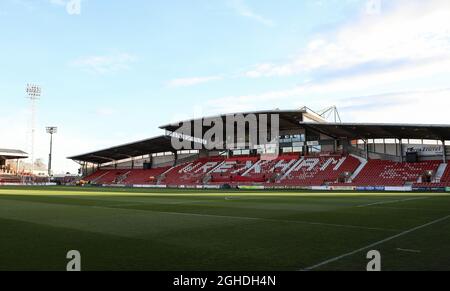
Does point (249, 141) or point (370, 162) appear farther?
point (249, 141)

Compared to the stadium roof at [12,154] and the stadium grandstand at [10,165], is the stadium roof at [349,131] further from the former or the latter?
the stadium roof at [12,154]

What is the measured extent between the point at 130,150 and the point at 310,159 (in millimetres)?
40342

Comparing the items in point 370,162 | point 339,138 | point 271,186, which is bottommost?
point 271,186

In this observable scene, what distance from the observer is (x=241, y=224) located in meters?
13.2

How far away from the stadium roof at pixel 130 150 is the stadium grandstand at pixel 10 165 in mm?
13912

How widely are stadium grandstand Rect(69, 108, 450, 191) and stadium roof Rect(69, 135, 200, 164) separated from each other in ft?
0.67

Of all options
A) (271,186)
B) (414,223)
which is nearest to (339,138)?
(271,186)

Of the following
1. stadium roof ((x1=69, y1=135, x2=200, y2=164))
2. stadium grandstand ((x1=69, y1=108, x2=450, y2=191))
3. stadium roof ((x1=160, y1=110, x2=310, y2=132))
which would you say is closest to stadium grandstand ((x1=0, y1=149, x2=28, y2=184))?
stadium roof ((x1=69, y1=135, x2=200, y2=164))

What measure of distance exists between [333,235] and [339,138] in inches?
2117

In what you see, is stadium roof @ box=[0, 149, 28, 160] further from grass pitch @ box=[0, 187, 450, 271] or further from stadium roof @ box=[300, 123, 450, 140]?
grass pitch @ box=[0, 187, 450, 271]

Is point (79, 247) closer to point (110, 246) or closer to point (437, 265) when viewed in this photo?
point (110, 246)

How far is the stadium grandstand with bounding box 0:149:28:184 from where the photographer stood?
87.2 metres

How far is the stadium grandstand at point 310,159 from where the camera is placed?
50844mm
